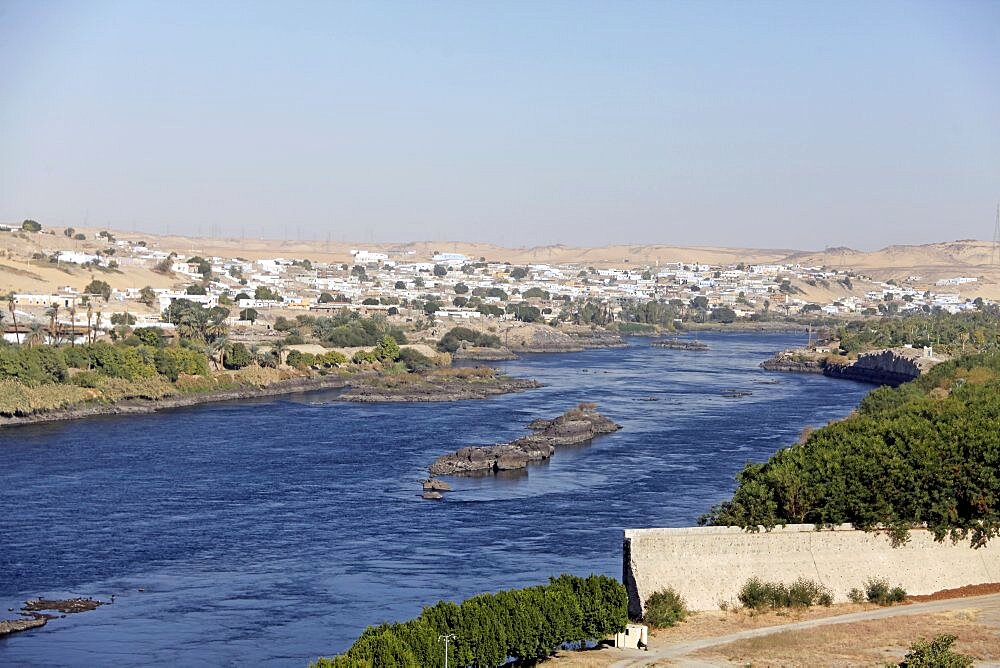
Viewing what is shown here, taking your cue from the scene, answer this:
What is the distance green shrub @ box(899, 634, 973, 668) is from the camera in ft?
51.7

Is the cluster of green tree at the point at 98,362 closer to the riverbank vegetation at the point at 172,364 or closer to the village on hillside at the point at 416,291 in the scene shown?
the riverbank vegetation at the point at 172,364

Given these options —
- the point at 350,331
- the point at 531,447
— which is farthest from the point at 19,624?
the point at 350,331

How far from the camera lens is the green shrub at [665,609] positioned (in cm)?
2009

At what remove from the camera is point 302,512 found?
31734 mm

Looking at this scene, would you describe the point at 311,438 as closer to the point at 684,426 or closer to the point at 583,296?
the point at 684,426

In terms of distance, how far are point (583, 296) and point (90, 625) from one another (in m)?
107

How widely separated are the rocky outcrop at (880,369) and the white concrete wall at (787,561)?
4300 cm

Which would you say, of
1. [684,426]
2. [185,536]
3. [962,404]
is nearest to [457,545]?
[185,536]

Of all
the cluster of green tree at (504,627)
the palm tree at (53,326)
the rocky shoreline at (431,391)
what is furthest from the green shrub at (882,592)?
the palm tree at (53,326)

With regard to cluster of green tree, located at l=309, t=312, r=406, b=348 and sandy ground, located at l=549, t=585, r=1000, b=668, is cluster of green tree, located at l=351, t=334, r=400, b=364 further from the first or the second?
sandy ground, located at l=549, t=585, r=1000, b=668

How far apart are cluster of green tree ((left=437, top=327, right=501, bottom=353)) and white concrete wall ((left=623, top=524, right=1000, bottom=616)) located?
58.4 meters

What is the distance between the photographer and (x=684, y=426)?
47.0 m

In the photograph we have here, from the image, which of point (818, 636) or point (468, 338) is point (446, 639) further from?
point (468, 338)

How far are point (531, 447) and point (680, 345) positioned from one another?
51210 millimetres
